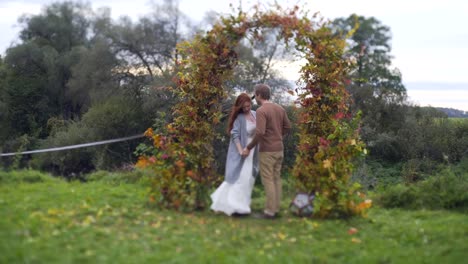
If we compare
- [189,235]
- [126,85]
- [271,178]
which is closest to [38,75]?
[126,85]

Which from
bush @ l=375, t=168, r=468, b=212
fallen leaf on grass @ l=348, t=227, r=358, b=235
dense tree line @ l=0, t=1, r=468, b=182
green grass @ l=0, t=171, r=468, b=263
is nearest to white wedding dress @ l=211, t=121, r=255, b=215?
green grass @ l=0, t=171, r=468, b=263

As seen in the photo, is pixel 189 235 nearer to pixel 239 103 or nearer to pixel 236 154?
pixel 236 154

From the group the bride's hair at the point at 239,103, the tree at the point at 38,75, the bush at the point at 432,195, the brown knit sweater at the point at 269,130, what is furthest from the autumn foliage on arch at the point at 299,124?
the tree at the point at 38,75

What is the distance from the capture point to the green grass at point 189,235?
16.0 ft

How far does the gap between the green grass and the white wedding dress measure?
0.18 meters

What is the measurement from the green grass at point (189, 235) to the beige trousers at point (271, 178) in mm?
248

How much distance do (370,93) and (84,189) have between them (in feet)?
70.0

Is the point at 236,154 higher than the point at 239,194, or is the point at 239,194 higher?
the point at 236,154

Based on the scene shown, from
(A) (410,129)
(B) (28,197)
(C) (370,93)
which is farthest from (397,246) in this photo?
(C) (370,93)

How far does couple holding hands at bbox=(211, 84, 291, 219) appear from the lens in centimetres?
720

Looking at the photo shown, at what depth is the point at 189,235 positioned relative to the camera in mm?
5715

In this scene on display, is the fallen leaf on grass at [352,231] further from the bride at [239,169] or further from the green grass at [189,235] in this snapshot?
the bride at [239,169]

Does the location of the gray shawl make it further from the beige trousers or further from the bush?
the bush

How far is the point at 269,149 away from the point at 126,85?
97.9 ft
